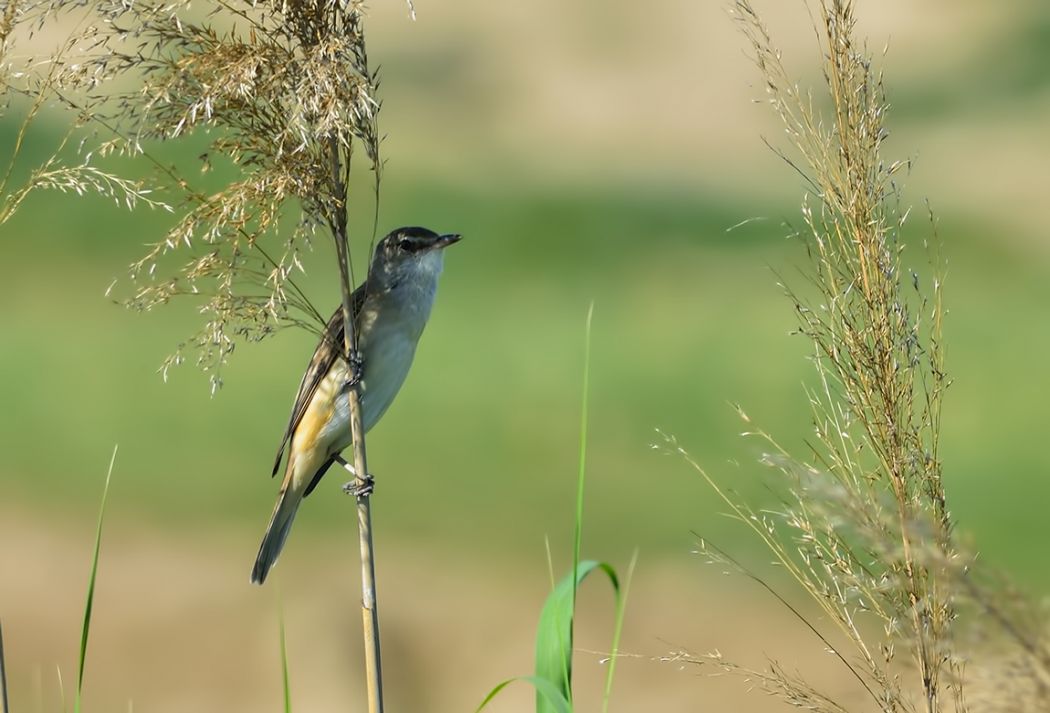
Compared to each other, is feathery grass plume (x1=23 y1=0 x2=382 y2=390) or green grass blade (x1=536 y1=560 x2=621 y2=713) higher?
feathery grass plume (x1=23 y1=0 x2=382 y2=390)

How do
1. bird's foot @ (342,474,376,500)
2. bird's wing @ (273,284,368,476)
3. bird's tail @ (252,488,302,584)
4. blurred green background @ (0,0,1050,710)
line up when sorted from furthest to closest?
blurred green background @ (0,0,1050,710)
bird's wing @ (273,284,368,476)
bird's tail @ (252,488,302,584)
bird's foot @ (342,474,376,500)

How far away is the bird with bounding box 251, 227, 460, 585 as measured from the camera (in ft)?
10.3

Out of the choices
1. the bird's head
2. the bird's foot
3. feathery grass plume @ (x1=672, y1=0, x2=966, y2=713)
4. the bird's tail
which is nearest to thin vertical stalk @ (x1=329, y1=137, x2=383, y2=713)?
the bird's foot

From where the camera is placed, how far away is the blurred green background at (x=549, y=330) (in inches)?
358

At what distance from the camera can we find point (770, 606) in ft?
26.8

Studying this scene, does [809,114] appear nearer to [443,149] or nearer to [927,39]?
[443,149]

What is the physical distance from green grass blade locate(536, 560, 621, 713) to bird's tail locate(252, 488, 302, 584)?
1034mm

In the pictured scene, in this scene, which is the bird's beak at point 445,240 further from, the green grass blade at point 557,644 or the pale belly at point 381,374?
the green grass blade at point 557,644

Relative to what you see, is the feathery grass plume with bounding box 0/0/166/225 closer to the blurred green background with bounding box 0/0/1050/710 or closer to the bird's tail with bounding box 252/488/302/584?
the bird's tail with bounding box 252/488/302/584

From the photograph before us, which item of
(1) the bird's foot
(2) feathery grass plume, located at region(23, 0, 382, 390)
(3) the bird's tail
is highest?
(2) feathery grass plume, located at region(23, 0, 382, 390)

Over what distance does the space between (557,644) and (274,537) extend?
48.5 inches

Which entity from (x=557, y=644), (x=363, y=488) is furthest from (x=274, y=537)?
(x=557, y=644)

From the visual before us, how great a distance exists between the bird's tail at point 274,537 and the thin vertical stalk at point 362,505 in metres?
0.83

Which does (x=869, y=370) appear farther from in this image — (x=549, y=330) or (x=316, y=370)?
(x=549, y=330)
